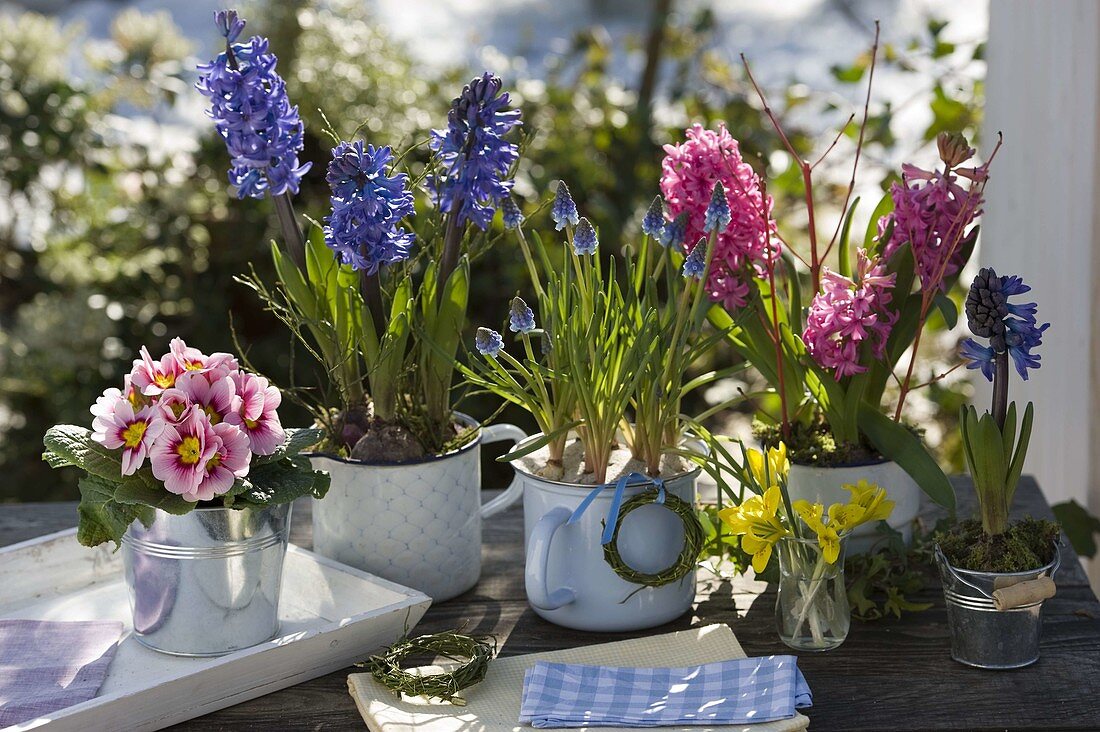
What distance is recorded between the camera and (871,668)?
1.05 metres

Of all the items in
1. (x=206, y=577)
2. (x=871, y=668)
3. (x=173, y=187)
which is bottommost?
(x=871, y=668)

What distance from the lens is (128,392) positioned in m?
0.98

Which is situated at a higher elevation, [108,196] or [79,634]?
[108,196]

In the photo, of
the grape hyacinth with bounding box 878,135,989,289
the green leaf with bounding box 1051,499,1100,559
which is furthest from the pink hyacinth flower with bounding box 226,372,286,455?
the green leaf with bounding box 1051,499,1100,559

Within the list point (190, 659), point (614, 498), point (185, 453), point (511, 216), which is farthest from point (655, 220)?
point (190, 659)

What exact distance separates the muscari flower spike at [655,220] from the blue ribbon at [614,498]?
0.73 feet

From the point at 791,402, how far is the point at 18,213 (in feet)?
7.03

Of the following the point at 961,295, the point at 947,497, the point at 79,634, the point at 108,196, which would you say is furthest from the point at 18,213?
the point at 947,497

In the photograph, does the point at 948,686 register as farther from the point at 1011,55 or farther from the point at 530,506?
the point at 1011,55

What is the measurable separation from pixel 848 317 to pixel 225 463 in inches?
22.5

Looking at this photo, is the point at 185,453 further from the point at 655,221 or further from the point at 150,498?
the point at 655,221

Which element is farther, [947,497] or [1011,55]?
[1011,55]

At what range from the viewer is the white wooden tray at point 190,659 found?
95 centimetres

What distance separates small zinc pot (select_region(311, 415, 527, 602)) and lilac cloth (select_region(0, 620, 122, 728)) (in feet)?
0.76
